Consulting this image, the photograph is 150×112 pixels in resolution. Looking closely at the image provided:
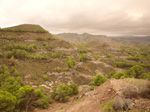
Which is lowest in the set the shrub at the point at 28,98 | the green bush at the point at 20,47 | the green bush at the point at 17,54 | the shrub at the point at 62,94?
the shrub at the point at 62,94

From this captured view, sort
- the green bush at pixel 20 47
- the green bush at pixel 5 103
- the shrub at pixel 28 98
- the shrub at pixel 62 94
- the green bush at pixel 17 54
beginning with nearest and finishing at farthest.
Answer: the green bush at pixel 5 103 → the shrub at pixel 28 98 → the shrub at pixel 62 94 → the green bush at pixel 17 54 → the green bush at pixel 20 47

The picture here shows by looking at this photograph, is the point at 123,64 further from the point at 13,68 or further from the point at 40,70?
the point at 13,68

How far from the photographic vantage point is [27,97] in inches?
593

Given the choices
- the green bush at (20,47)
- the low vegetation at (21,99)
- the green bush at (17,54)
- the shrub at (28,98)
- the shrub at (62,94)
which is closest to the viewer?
the low vegetation at (21,99)

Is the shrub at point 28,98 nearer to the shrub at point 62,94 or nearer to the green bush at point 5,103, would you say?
the green bush at point 5,103

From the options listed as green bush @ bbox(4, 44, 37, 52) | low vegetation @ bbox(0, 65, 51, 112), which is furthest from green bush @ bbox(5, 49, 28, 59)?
low vegetation @ bbox(0, 65, 51, 112)

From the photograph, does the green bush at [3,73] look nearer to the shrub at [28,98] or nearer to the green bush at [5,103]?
the shrub at [28,98]

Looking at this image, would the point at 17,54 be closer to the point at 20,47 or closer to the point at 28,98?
the point at 20,47

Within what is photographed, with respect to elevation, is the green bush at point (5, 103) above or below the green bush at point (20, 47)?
below

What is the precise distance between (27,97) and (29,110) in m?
2.54

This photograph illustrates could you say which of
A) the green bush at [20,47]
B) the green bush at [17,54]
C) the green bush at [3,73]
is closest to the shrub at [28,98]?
the green bush at [3,73]

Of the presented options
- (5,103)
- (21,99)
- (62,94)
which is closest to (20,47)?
(21,99)

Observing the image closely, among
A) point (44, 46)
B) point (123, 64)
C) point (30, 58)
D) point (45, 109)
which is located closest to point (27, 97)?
point (45, 109)

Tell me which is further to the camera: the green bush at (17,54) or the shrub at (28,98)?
the green bush at (17,54)
